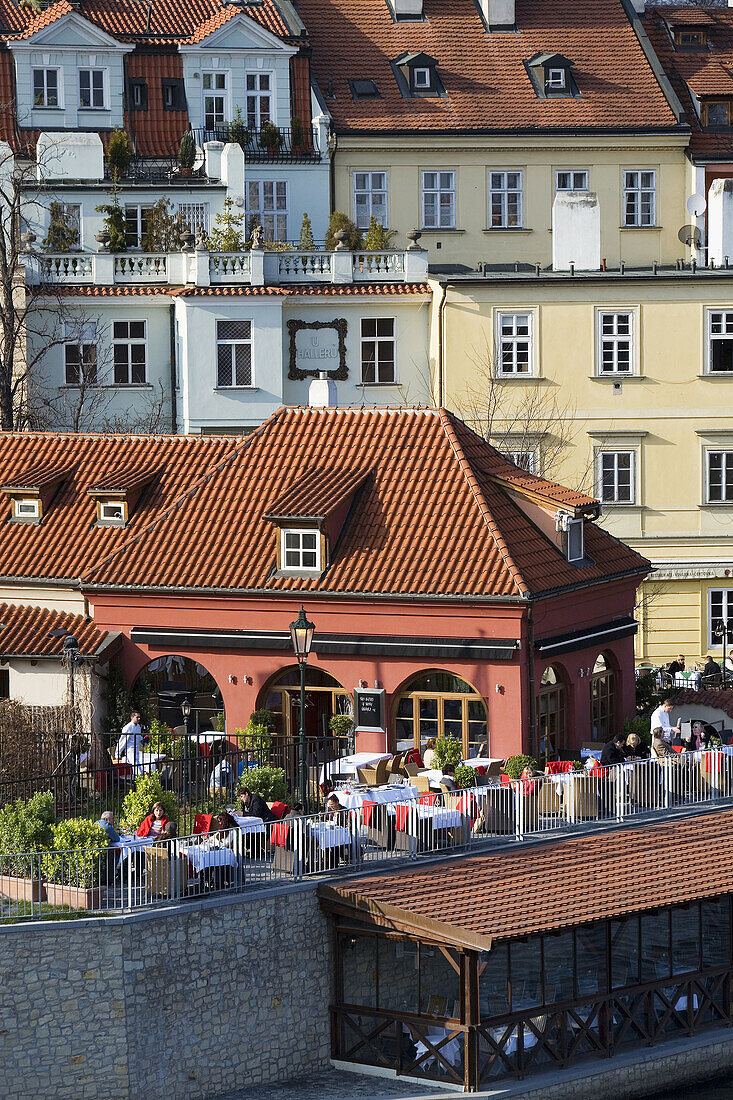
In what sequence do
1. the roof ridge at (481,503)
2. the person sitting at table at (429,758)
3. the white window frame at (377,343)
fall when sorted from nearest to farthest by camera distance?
the person sitting at table at (429,758), the roof ridge at (481,503), the white window frame at (377,343)

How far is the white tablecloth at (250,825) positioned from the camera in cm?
3634

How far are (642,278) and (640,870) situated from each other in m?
23.1

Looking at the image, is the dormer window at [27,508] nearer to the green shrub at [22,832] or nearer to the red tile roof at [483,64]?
the green shrub at [22,832]

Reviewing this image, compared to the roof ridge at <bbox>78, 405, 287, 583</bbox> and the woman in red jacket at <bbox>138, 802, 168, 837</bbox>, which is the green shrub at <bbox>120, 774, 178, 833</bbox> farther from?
the roof ridge at <bbox>78, 405, 287, 583</bbox>

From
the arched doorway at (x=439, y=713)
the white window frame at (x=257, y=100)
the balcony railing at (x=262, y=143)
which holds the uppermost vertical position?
the white window frame at (x=257, y=100)

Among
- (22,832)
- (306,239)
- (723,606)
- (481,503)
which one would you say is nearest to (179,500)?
(481,503)

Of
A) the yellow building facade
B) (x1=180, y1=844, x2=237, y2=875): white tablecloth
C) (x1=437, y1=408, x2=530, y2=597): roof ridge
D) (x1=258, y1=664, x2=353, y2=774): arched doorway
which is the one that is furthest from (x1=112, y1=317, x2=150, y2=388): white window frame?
(x1=180, y1=844, x2=237, y2=875): white tablecloth

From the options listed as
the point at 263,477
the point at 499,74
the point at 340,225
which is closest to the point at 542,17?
the point at 499,74

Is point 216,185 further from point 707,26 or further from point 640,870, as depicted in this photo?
point 640,870

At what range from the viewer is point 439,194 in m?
68.1

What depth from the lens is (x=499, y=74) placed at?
69.6m

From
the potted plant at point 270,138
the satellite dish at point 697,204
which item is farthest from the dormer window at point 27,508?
the satellite dish at point 697,204

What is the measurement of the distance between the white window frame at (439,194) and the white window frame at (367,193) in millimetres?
931

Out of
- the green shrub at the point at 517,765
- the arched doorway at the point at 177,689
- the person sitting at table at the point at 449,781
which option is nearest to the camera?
the person sitting at table at the point at 449,781
